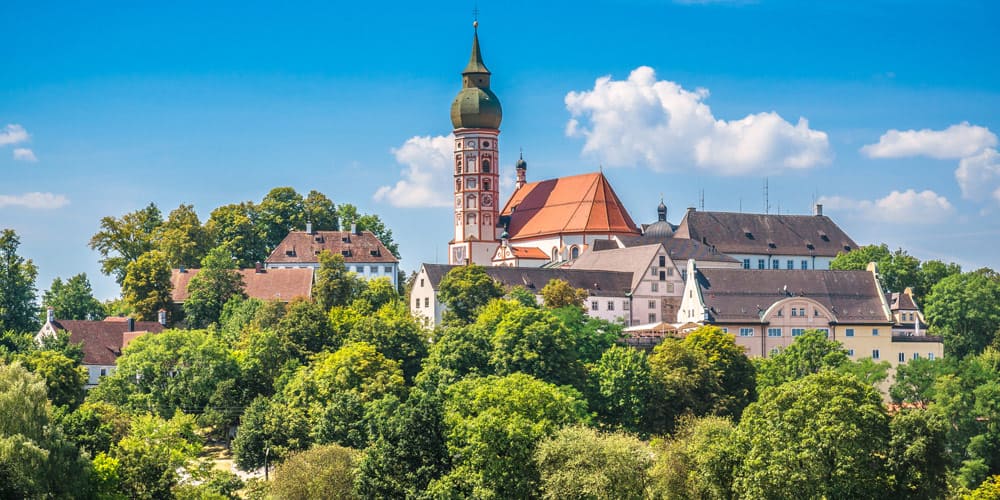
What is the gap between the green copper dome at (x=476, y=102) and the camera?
126m

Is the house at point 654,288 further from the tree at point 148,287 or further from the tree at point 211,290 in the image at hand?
the tree at point 148,287

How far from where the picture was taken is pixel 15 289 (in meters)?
99.6

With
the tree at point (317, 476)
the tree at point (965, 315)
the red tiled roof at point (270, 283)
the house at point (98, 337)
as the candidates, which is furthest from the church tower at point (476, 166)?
the tree at point (317, 476)

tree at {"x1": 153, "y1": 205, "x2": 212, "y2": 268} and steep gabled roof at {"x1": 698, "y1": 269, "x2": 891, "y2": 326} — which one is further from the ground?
tree at {"x1": 153, "y1": 205, "x2": 212, "y2": 268}

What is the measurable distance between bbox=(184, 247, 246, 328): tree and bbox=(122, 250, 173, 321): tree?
1.58m

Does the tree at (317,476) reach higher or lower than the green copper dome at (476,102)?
lower

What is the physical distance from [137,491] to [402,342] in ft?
80.6

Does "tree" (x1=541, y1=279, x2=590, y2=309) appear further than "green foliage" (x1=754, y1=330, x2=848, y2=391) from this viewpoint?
Yes

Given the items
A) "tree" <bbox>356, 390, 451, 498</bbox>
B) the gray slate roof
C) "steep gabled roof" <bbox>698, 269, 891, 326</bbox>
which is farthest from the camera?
the gray slate roof

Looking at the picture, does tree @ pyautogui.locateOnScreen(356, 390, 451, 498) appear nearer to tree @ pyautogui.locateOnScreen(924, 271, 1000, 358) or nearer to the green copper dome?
tree @ pyautogui.locateOnScreen(924, 271, 1000, 358)

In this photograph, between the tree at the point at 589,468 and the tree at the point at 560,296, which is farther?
the tree at the point at 560,296

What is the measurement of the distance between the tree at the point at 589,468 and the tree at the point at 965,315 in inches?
1757

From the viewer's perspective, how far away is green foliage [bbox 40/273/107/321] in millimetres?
111188

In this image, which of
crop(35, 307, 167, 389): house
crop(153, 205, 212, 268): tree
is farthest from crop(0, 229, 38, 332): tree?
crop(153, 205, 212, 268): tree
